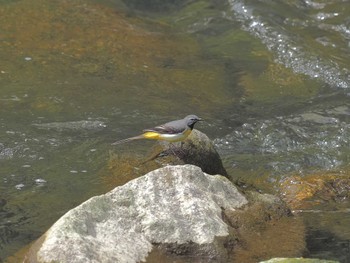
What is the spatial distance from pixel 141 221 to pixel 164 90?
606 centimetres

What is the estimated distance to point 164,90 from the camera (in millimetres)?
12383

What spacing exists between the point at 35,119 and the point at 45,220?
3.33 meters

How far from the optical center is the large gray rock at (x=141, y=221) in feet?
19.3

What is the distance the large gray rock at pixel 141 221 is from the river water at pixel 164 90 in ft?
3.50

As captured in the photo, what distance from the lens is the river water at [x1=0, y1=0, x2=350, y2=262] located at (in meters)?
8.84

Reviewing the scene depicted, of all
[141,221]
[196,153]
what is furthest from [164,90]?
[141,221]

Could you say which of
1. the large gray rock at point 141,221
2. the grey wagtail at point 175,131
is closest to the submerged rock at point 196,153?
the grey wagtail at point 175,131

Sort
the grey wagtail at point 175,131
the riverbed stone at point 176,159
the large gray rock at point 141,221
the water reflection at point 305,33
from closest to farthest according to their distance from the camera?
1. the large gray rock at point 141,221
2. the grey wagtail at point 175,131
3. the riverbed stone at point 176,159
4. the water reflection at point 305,33

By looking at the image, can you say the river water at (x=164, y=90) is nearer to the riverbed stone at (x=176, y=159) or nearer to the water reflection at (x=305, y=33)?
the water reflection at (x=305, y=33)

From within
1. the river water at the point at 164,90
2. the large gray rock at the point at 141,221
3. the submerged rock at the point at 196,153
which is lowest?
the river water at the point at 164,90

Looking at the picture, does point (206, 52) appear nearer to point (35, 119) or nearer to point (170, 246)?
point (35, 119)

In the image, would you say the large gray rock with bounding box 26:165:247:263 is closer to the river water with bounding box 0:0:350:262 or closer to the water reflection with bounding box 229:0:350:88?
the river water with bounding box 0:0:350:262

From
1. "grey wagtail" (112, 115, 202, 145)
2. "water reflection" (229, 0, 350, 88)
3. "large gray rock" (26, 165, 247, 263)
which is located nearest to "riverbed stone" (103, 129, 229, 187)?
"grey wagtail" (112, 115, 202, 145)

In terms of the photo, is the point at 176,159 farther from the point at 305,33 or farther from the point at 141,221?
the point at 305,33
